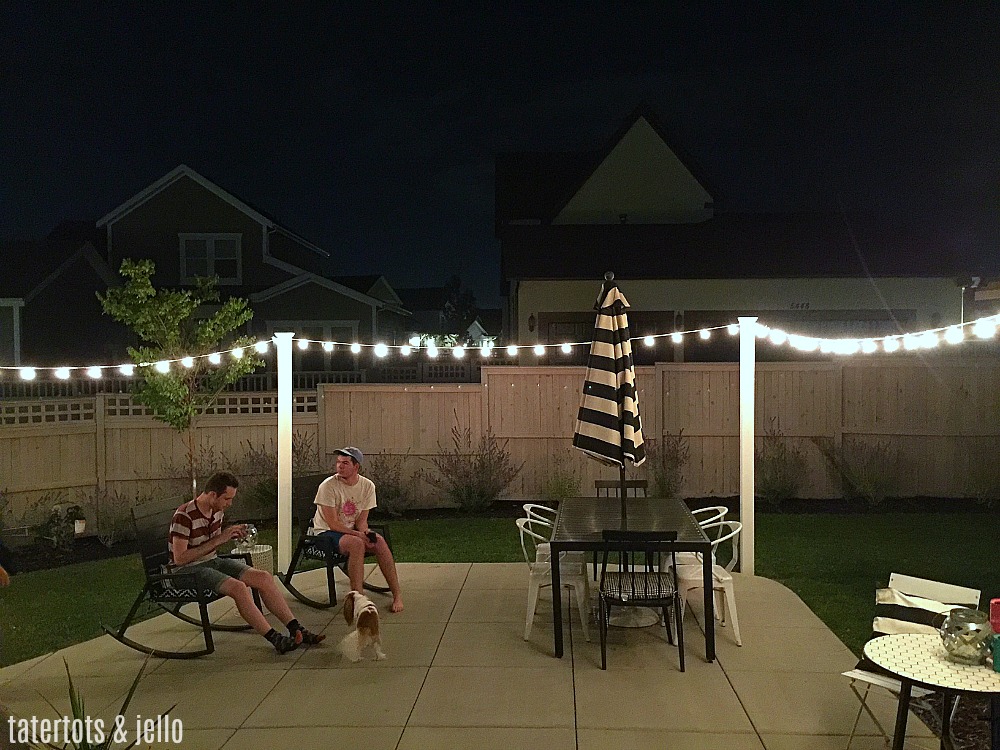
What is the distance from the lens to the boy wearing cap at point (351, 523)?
5762 mm

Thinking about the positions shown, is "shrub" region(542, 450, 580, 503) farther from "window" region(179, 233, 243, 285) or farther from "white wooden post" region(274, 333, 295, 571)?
"window" region(179, 233, 243, 285)

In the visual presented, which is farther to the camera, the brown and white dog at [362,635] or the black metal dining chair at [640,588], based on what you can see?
the brown and white dog at [362,635]

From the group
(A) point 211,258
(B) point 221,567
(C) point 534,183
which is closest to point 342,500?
(B) point 221,567

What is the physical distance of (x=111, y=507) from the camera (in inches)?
353

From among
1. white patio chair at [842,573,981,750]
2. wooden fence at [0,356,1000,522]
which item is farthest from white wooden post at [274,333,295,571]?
white patio chair at [842,573,981,750]

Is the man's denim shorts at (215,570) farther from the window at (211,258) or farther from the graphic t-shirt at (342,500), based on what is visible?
the window at (211,258)

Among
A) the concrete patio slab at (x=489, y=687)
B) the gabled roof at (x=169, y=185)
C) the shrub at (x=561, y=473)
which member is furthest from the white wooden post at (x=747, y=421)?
the gabled roof at (x=169, y=185)

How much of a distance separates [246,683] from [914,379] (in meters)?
8.38

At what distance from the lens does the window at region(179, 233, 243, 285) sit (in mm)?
19109

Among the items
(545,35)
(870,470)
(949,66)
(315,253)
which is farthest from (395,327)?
(870,470)

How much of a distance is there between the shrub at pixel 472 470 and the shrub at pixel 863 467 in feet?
12.4

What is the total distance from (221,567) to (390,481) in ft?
15.2

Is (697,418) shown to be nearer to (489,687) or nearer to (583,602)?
(583,602)

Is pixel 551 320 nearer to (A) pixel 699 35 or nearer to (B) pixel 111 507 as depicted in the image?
(B) pixel 111 507
